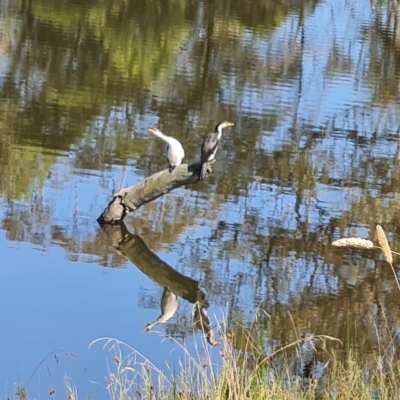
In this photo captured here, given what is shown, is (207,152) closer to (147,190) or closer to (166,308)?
(147,190)

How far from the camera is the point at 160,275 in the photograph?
347 inches

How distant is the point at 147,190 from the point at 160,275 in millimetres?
925

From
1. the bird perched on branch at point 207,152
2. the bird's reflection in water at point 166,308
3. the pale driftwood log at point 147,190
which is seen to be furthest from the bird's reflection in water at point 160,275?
the bird perched on branch at point 207,152

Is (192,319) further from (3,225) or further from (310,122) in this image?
(310,122)

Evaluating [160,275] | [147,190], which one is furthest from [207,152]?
[160,275]

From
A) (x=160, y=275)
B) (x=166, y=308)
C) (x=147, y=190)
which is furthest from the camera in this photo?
(x=147, y=190)

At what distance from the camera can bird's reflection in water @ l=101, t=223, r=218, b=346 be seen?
7.88 meters

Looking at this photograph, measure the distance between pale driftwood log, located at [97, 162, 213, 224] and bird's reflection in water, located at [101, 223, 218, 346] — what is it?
15 cm

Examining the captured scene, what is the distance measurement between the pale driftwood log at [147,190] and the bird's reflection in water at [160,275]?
0.15 metres

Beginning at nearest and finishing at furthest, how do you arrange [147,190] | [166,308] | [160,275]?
[166,308]
[160,275]
[147,190]

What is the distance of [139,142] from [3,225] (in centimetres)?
350

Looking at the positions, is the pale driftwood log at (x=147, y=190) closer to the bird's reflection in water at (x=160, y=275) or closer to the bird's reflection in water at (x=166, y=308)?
the bird's reflection in water at (x=160, y=275)

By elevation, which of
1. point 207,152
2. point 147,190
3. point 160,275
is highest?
point 207,152

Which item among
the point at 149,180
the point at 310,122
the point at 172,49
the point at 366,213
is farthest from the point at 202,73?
the point at 149,180
